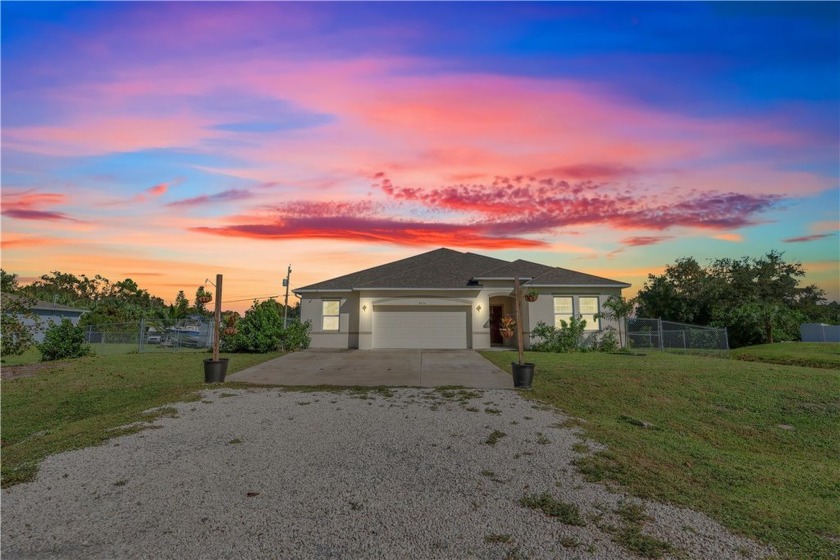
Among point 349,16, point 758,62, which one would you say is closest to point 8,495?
point 349,16

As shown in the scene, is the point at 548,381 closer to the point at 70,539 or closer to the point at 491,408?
the point at 491,408

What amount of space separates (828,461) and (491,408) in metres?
5.31

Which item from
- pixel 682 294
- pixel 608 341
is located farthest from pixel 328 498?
pixel 682 294

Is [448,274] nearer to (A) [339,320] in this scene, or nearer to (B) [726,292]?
(A) [339,320]

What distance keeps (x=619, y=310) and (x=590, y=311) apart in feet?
4.41

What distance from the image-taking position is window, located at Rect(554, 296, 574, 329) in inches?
845

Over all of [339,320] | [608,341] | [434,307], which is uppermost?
[434,307]

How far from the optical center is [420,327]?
21953 mm

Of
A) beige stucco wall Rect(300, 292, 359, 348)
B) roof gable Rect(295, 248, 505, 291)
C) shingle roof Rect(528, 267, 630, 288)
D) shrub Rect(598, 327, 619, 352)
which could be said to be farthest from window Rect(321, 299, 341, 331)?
shrub Rect(598, 327, 619, 352)

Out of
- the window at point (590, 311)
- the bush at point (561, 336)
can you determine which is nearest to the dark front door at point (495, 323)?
the bush at point (561, 336)

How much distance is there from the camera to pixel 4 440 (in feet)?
23.4

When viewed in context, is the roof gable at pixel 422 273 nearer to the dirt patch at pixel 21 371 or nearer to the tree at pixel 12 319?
the dirt patch at pixel 21 371

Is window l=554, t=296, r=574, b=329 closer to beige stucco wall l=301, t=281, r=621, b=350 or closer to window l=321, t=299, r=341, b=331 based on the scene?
beige stucco wall l=301, t=281, r=621, b=350

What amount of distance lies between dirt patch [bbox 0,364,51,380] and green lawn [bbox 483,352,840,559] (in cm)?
1723
